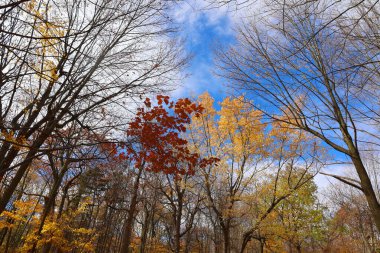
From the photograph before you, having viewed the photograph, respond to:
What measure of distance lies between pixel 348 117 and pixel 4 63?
20.0 ft

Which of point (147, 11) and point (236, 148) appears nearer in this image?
point (147, 11)

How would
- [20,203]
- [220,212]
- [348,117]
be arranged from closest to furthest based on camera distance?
[348,117]
[20,203]
[220,212]

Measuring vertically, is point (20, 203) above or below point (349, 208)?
below

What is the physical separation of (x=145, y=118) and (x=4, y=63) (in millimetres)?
2820

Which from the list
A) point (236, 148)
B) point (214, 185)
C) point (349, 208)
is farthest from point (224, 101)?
point (349, 208)

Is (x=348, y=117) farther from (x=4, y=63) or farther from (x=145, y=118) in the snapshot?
(x=4, y=63)

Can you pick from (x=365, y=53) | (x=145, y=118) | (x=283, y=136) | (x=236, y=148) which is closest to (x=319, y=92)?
(x=365, y=53)

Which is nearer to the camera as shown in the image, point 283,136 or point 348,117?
point 348,117

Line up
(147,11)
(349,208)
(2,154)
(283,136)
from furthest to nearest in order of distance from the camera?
(349,208) → (283,136) → (147,11) → (2,154)

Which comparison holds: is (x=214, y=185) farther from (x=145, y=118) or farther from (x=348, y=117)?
(x=348, y=117)

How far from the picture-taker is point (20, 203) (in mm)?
10570

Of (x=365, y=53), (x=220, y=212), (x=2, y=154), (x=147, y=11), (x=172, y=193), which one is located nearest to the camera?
(x=365, y=53)

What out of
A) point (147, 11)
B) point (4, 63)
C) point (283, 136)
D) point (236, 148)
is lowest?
point (4, 63)

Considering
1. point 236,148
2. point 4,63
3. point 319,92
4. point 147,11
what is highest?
point 236,148
